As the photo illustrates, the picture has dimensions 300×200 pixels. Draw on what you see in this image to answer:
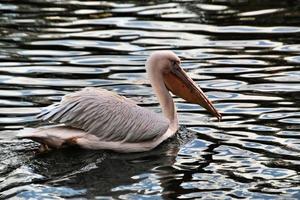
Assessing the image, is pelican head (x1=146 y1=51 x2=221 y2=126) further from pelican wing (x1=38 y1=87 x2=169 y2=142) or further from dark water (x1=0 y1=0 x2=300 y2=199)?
pelican wing (x1=38 y1=87 x2=169 y2=142)

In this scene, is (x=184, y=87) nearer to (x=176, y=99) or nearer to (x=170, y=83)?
(x=170, y=83)

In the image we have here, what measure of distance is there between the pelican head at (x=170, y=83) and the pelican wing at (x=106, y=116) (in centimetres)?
47

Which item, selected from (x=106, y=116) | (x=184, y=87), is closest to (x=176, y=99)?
(x=184, y=87)

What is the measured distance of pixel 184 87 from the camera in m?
7.93

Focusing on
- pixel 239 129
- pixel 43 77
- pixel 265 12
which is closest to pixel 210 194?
pixel 239 129

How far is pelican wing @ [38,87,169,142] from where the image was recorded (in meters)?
7.12

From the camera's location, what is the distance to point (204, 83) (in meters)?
9.20

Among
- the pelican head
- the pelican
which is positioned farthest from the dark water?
the pelican head

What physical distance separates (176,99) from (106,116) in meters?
1.79

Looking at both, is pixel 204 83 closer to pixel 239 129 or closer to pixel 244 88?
pixel 244 88

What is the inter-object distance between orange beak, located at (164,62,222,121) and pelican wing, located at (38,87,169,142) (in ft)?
2.08

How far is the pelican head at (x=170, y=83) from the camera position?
776 centimetres

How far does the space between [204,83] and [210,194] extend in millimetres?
3187

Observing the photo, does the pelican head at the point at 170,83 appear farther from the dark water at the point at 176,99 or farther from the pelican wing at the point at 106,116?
the pelican wing at the point at 106,116
